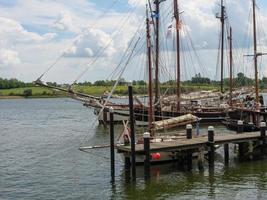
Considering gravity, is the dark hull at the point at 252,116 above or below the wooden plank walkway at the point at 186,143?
above

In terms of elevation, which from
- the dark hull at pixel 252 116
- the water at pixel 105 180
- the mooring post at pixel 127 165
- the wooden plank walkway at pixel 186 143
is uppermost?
the dark hull at pixel 252 116

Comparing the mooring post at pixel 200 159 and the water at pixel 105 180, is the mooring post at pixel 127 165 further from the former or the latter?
the mooring post at pixel 200 159

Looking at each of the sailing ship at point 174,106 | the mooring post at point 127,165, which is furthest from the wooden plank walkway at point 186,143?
the sailing ship at point 174,106

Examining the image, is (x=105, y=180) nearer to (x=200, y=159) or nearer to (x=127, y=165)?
(x=127, y=165)

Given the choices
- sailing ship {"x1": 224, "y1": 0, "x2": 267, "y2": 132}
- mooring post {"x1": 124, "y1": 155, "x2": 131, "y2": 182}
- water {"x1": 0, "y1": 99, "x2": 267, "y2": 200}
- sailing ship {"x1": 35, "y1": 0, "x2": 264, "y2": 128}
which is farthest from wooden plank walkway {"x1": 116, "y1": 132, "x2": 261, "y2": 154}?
sailing ship {"x1": 35, "y1": 0, "x2": 264, "y2": 128}

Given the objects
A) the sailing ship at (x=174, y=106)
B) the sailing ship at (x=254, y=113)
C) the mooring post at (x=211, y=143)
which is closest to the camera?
the mooring post at (x=211, y=143)

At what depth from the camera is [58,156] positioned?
141ft

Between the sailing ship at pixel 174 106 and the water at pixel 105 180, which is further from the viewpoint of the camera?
the sailing ship at pixel 174 106

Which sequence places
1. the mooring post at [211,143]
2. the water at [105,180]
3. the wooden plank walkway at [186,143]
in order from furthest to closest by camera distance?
the mooring post at [211,143] < the wooden plank walkway at [186,143] < the water at [105,180]

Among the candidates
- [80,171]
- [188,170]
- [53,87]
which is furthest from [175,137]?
[53,87]

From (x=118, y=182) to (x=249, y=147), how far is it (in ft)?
38.2

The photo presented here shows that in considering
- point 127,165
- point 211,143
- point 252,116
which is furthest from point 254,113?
point 127,165

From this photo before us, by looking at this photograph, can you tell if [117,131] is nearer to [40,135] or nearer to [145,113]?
[145,113]

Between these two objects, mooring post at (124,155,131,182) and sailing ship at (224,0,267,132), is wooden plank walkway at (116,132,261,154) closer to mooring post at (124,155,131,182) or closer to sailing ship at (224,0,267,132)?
mooring post at (124,155,131,182)
